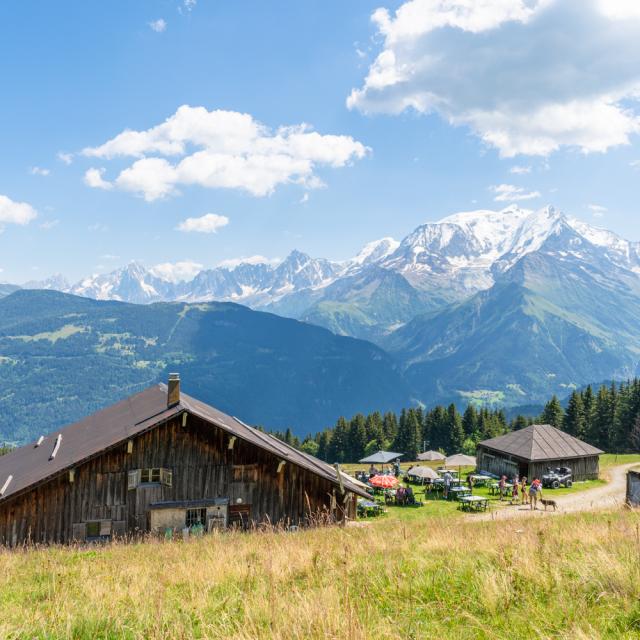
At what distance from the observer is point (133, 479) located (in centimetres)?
2352

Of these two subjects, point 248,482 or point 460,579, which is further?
point 248,482

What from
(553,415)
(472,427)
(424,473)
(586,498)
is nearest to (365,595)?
(586,498)

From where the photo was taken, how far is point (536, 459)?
150 feet

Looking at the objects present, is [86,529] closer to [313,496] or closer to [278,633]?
[313,496]

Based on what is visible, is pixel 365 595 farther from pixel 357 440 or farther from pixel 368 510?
pixel 357 440

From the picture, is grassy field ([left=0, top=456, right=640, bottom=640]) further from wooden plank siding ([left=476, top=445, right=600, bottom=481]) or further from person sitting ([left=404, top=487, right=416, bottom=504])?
wooden plank siding ([left=476, top=445, right=600, bottom=481])

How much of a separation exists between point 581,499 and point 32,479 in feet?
123

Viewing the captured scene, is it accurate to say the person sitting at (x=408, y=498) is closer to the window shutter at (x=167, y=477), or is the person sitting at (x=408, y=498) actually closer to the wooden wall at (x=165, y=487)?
the wooden wall at (x=165, y=487)

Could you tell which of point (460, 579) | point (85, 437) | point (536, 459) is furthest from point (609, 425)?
point (460, 579)

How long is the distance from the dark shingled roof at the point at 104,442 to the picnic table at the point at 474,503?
11155 millimetres

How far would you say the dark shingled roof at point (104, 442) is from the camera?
2258 centimetres

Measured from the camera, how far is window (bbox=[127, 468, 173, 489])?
23609 mm

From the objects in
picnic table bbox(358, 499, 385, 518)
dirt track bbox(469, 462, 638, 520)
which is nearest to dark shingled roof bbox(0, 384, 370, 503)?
picnic table bbox(358, 499, 385, 518)

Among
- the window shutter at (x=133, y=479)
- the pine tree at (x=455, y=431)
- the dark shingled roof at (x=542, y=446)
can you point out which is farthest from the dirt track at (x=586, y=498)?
the pine tree at (x=455, y=431)
